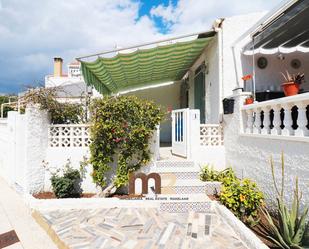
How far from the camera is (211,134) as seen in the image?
29.8 feet

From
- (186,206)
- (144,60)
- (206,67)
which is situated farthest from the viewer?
(206,67)

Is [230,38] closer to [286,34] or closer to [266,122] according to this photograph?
[286,34]

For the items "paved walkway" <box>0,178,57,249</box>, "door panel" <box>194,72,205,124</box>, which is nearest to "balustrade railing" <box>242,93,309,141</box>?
"door panel" <box>194,72,205,124</box>

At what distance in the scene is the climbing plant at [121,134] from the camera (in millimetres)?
7437

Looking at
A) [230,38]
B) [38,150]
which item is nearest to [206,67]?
[230,38]

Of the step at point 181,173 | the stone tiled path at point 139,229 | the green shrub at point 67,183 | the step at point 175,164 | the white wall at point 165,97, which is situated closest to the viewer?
the stone tiled path at point 139,229

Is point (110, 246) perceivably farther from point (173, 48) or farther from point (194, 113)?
point (173, 48)

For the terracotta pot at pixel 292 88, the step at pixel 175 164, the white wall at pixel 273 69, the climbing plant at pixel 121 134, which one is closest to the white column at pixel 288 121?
the terracotta pot at pixel 292 88

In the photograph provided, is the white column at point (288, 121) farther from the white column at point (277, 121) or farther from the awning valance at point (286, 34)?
the awning valance at point (286, 34)

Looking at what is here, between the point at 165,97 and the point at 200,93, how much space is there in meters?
4.80

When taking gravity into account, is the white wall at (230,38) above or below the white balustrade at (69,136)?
above

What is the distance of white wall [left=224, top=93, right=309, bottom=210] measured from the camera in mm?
4785

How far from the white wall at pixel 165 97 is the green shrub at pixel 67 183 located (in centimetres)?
930

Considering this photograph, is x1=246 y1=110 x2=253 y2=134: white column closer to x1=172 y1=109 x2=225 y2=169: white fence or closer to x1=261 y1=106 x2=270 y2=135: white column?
x1=261 y1=106 x2=270 y2=135: white column
